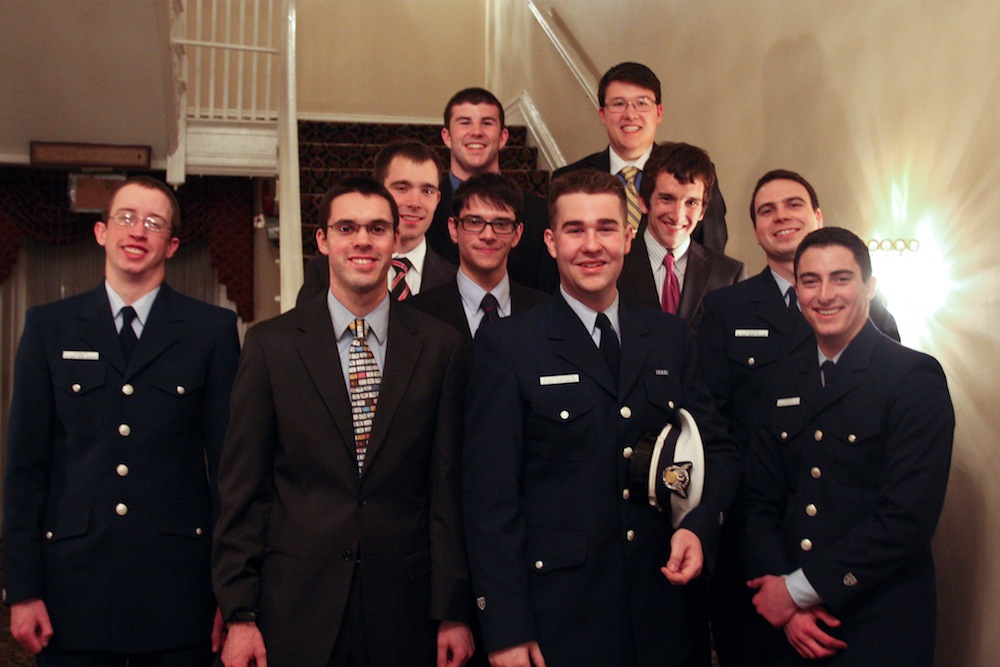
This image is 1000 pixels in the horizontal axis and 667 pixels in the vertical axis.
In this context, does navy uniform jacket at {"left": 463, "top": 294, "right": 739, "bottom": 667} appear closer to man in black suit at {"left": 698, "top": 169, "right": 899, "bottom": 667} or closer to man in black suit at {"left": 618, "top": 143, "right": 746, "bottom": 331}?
man in black suit at {"left": 698, "top": 169, "right": 899, "bottom": 667}

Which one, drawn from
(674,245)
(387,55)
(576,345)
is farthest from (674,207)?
(387,55)

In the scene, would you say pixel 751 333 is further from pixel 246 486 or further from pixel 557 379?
pixel 246 486

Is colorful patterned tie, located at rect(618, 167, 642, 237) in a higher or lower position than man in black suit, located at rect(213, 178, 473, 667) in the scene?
higher

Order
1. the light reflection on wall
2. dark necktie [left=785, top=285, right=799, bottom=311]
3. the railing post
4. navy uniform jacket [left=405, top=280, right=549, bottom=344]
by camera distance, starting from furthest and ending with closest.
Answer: the railing post < the light reflection on wall < dark necktie [left=785, top=285, right=799, bottom=311] < navy uniform jacket [left=405, top=280, right=549, bottom=344]

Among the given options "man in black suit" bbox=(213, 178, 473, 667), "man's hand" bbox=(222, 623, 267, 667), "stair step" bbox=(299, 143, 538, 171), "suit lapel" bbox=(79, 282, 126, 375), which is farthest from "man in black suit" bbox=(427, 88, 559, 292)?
"stair step" bbox=(299, 143, 538, 171)

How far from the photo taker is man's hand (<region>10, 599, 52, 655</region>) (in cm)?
211

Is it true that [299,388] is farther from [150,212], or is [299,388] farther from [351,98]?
[351,98]

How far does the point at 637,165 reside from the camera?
330cm

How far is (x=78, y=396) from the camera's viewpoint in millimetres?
2207

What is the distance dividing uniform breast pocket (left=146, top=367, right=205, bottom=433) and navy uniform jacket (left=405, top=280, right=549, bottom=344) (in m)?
0.57

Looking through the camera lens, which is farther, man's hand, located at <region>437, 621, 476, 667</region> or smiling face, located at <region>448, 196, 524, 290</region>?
smiling face, located at <region>448, 196, 524, 290</region>

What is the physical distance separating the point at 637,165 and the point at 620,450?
156 cm

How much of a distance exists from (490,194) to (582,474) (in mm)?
871

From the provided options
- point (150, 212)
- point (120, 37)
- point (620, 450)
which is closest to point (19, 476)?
point (150, 212)
